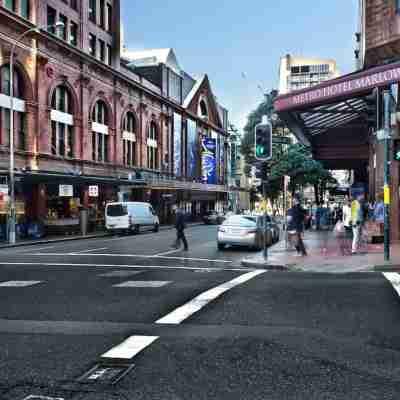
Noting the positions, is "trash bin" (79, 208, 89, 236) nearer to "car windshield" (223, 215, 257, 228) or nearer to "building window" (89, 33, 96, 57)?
"building window" (89, 33, 96, 57)

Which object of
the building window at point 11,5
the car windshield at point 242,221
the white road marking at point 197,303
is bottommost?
the white road marking at point 197,303

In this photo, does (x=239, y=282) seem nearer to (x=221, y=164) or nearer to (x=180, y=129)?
(x=180, y=129)

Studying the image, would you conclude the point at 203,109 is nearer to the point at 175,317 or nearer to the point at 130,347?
the point at 175,317

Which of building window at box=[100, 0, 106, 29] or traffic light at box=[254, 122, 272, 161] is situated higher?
building window at box=[100, 0, 106, 29]

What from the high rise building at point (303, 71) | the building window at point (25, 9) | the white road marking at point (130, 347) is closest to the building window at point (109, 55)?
the building window at point (25, 9)

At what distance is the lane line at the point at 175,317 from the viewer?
5836mm

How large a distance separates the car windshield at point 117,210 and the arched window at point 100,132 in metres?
8.51

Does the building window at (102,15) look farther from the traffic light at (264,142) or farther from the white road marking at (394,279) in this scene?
the white road marking at (394,279)

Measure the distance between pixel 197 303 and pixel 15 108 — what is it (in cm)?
2773

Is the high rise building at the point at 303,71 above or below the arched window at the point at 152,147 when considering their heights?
above

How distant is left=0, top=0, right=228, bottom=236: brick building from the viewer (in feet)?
111

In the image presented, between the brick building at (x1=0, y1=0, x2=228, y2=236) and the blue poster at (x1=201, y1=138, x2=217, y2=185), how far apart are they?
1243 cm

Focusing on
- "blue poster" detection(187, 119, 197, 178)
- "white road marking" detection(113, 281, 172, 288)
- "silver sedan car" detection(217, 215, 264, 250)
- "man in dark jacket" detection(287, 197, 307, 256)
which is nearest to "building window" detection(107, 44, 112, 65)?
"blue poster" detection(187, 119, 197, 178)

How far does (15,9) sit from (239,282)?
28.5 m
